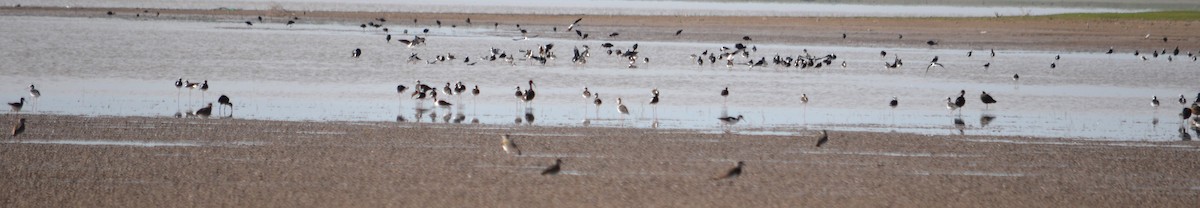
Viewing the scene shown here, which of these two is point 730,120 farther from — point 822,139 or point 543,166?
point 543,166

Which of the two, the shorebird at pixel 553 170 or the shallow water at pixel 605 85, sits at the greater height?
the shallow water at pixel 605 85

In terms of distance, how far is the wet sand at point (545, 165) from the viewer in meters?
10.8

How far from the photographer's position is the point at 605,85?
2427cm

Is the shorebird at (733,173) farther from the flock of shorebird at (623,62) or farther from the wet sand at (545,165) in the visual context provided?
the flock of shorebird at (623,62)

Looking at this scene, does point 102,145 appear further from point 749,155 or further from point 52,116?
point 749,155

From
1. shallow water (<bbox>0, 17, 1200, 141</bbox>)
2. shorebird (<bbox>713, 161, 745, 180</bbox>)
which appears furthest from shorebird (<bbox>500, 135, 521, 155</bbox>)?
shallow water (<bbox>0, 17, 1200, 141</bbox>)

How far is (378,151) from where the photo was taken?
13086 millimetres

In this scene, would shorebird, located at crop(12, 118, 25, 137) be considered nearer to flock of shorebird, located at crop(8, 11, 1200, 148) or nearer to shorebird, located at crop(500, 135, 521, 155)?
flock of shorebird, located at crop(8, 11, 1200, 148)

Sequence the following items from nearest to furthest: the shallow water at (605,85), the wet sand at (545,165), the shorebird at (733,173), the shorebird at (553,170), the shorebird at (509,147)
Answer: the wet sand at (545,165) → the shorebird at (733,173) → the shorebird at (553,170) → the shorebird at (509,147) → the shallow water at (605,85)

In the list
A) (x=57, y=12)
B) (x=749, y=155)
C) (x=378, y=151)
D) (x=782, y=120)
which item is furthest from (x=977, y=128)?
(x=57, y=12)

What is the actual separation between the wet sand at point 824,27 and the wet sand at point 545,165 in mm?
25016

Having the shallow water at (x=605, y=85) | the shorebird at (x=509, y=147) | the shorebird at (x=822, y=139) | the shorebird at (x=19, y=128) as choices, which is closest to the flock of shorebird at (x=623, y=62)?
the shorebird at (x=19, y=128)

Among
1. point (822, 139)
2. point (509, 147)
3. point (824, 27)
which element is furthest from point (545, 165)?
point (824, 27)

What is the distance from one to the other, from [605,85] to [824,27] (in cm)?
2579
